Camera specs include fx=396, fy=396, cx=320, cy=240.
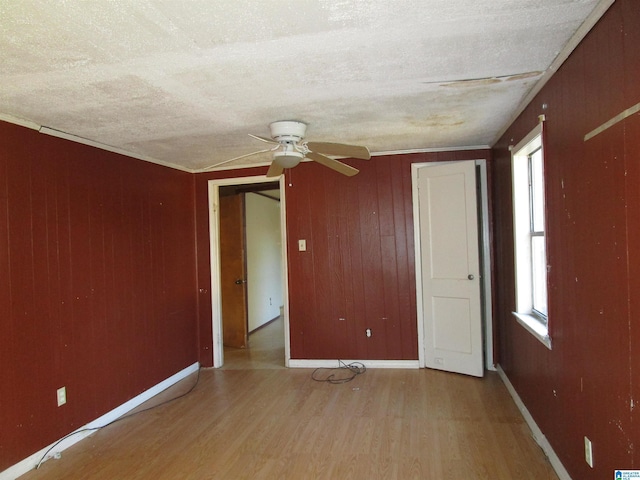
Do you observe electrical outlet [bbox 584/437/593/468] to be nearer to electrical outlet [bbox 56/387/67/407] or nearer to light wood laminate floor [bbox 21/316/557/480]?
light wood laminate floor [bbox 21/316/557/480]

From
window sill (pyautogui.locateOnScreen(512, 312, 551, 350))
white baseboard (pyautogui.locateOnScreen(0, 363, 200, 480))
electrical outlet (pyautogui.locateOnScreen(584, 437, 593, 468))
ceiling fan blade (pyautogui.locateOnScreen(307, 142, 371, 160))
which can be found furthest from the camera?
ceiling fan blade (pyautogui.locateOnScreen(307, 142, 371, 160))

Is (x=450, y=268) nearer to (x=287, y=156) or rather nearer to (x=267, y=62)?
(x=287, y=156)

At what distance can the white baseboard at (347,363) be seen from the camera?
13.5 feet

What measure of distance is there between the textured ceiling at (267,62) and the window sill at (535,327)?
58.3 inches

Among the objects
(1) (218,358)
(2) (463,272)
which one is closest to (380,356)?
(2) (463,272)

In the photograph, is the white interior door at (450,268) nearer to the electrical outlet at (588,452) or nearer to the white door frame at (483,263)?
the white door frame at (483,263)

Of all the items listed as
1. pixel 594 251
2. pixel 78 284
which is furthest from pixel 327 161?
pixel 78 284

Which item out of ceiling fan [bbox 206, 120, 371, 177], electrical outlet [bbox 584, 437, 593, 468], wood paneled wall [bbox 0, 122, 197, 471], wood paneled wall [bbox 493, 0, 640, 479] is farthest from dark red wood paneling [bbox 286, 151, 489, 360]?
electrical outlet [bbox 584, 437, 593, 468]

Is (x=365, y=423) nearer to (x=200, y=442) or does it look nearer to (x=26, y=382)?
(x=200, y=442)

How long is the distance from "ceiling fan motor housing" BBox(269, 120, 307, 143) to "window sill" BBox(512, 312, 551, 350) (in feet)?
6.55

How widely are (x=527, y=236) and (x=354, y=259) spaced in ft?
5.68

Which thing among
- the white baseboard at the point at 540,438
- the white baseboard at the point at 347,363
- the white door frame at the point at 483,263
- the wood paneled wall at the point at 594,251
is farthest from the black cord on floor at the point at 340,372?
the wood paneled wall at the point at 594,251

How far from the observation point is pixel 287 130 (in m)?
2.71

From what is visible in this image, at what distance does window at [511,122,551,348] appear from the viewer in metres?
2.83
